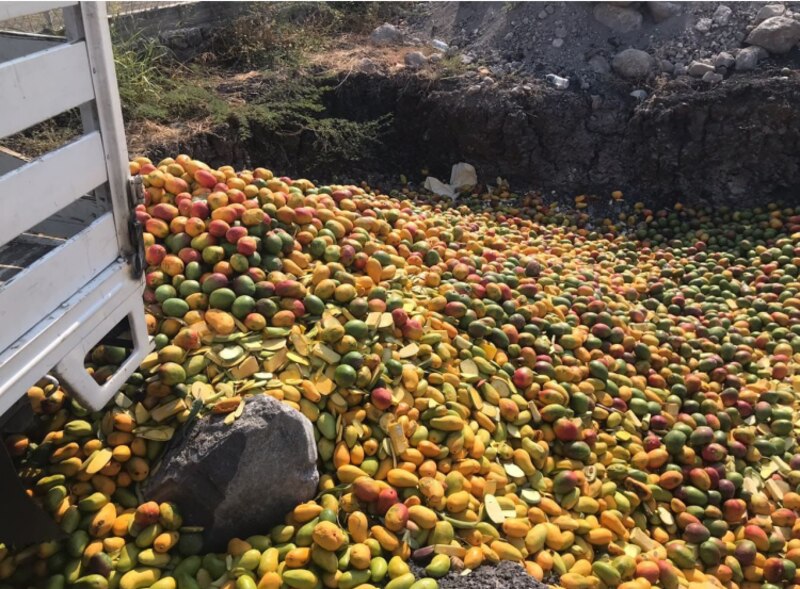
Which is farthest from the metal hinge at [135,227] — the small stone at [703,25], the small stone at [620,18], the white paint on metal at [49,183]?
the small stone at [703,25]

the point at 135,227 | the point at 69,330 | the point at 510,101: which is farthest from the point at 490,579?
the point at 510,101

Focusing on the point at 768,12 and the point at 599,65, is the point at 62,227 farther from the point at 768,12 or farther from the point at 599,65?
the point at 768,12

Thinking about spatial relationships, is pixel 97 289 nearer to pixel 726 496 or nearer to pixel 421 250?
pixel 421 250

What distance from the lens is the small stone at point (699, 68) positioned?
8055 mm

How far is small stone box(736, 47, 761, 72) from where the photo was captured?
26.1 ft

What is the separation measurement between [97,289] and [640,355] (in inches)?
150

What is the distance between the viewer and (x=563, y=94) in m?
8.31

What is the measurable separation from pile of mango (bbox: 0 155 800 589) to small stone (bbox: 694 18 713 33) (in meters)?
4.84

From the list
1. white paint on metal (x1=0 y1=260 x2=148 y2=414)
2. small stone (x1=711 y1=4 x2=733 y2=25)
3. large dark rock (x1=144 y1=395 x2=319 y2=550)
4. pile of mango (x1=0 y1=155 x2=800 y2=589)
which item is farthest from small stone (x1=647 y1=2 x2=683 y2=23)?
white paint on metal (x1=0 y1=260 x2=148 y2=414)

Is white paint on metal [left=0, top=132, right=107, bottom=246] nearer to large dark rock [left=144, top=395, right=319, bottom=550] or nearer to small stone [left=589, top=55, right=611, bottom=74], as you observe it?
large dark rock [left=144, top=395, right=319, bottom=550]

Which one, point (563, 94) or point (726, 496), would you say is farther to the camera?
point (563, 94)

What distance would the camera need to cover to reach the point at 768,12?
8.38 metres

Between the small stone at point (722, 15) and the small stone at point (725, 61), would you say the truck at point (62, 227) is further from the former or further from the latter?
the small stone at point (722, 15)

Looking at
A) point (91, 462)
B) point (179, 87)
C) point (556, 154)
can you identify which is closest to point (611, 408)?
point (91, 462)
